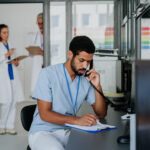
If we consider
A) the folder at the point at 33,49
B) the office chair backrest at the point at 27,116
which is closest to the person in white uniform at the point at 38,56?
the folder at the point at 33,49

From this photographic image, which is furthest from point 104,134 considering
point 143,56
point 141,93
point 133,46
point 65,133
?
point 133,46

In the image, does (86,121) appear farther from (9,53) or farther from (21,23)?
(21,23)

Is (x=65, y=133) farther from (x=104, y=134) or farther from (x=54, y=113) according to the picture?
(x=104, y=134)

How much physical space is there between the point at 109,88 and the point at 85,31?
2.16 meters

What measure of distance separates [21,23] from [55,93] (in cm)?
339

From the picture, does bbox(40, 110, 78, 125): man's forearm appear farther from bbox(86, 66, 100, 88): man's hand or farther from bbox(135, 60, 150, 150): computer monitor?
bbox(135, 60, 150, 150): computer monitor

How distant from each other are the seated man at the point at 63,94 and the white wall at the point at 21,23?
315 cm

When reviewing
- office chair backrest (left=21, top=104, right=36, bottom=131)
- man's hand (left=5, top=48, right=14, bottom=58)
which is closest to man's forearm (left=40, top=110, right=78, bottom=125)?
office chair backrest (left=21, top=104, right=36, bottom=131)

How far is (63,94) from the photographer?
190cm

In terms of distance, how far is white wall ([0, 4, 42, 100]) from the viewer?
4.99 meters

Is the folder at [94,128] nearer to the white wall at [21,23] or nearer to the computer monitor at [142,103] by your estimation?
the computer monitor at [142,103]

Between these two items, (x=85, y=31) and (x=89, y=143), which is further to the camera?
(x=85, y=31)

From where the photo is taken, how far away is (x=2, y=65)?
4.50 metres

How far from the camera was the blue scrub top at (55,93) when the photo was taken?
1836 millimetres
